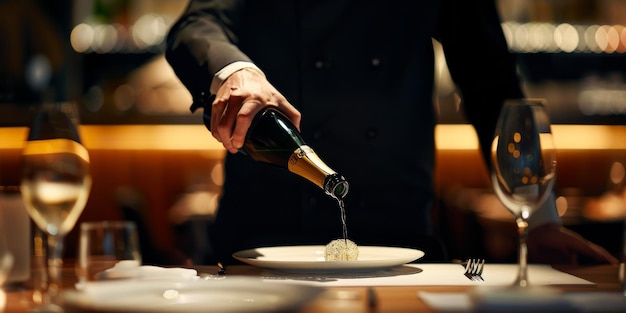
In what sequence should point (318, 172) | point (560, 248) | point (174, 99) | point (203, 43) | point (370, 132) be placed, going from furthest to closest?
point (174, 99), point (370, 132), point (203, 43), point (560, 248), point (318, 172)

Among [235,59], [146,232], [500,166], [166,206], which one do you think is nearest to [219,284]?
[500,166]

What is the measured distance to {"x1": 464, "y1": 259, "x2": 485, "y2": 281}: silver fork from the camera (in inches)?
57.2

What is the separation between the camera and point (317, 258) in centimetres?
168

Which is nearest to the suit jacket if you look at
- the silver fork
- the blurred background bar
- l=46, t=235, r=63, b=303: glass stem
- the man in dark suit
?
the man in dark suit

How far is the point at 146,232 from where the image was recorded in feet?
11.0

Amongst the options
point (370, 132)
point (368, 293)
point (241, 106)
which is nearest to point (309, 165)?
point (241, 106)

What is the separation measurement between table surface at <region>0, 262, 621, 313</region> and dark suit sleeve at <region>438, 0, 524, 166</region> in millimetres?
715

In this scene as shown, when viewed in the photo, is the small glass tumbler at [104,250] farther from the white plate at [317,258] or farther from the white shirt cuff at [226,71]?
the white shirt cuff at [226,71]

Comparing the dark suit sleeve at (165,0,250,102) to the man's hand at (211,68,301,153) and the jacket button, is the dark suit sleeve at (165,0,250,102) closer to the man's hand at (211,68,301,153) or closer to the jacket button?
the man's hand at (211,68,301,153)

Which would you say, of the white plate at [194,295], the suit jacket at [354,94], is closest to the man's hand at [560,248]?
the suit jacket at [354,94]

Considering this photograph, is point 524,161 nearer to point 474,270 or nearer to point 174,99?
point 474,270

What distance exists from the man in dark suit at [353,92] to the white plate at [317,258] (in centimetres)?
34

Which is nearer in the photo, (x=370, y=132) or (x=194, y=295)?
Result: (x=194, y=295)

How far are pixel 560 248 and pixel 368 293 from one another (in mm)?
630
